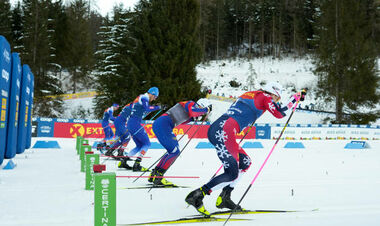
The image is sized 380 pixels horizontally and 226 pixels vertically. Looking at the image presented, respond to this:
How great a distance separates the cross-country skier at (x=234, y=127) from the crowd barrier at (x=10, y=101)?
5.77 m

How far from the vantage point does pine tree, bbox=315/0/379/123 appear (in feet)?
109

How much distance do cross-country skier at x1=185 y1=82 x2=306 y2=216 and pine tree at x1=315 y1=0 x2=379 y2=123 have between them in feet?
99.6

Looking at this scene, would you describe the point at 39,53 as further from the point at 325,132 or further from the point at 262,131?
the point at 325,132

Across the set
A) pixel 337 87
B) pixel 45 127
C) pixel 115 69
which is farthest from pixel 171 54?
pixel 337 87

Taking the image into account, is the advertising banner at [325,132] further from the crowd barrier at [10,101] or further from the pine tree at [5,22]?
the pine tree at [5,22]

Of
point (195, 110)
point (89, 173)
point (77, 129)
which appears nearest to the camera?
point (89, 173)

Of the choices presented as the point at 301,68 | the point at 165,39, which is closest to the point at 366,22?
the point at 165,39

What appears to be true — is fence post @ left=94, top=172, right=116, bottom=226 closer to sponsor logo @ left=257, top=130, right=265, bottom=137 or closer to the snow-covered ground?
the snow-covered ground

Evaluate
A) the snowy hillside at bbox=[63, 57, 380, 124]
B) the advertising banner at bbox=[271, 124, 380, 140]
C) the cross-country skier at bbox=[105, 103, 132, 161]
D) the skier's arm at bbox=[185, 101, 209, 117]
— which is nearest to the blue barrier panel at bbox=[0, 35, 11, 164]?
the cross-country skier at bbox=[105, 103, 132, 161]

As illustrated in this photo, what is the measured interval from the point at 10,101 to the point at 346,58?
31543 mm

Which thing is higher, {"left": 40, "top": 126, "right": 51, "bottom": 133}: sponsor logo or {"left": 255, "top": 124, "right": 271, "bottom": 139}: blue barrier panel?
{"left": 40, "top": 126, "right": 51, "bottom": 133}: sponsor logo

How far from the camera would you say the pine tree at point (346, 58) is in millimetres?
33281

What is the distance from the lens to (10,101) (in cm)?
992

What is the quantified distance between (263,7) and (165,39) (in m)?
39.1
